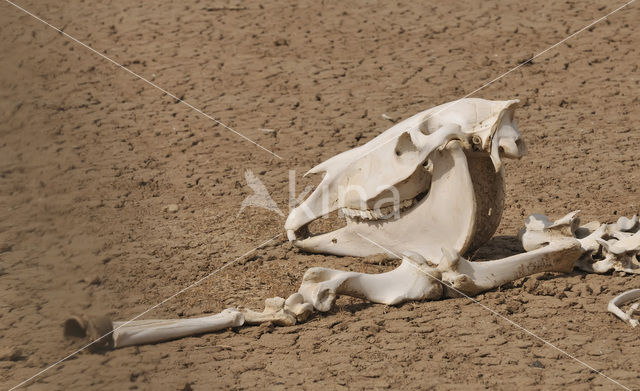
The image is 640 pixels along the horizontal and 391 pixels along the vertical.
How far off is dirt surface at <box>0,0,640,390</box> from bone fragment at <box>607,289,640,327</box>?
0.18ft

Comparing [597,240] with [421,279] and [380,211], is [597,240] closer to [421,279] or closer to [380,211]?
[421,279]

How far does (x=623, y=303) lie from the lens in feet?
13.3

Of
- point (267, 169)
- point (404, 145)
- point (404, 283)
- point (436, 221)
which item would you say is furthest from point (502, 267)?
point (267, 169)

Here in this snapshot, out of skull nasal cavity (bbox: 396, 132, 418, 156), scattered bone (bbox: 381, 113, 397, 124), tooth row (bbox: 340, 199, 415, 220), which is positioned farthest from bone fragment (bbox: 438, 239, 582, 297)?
scattered bone (bbox: 381, 113, 397, 124)

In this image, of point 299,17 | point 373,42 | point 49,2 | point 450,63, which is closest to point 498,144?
point 450,63

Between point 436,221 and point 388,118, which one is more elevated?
point 388,118

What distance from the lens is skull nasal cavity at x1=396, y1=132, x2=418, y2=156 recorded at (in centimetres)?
455

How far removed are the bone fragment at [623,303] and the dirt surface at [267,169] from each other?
6 centimetres

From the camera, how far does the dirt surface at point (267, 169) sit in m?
0.65

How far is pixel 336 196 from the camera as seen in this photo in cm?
473

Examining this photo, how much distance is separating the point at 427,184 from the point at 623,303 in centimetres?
124

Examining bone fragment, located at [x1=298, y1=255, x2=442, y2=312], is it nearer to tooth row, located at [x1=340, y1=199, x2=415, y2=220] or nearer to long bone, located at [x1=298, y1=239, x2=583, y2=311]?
long bone, located at [x1=298, y1=239, x2=583, y2=311]

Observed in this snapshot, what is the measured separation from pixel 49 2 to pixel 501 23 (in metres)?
5.42

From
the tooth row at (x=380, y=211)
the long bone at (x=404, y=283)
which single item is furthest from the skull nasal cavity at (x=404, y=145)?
the long bone at (x=404, y=283)
